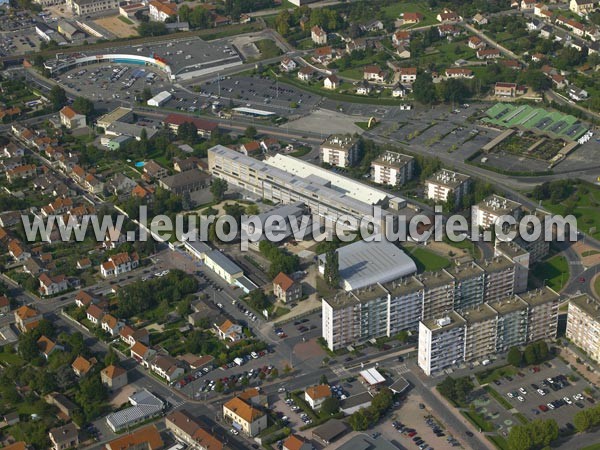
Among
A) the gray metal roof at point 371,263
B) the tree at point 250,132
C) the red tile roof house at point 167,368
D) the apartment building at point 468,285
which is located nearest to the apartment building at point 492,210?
the gray metal roof at point 371,263

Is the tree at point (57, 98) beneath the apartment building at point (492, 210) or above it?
above

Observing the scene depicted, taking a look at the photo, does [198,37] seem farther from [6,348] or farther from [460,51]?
[6,348]

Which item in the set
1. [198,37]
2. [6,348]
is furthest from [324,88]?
[6,348]

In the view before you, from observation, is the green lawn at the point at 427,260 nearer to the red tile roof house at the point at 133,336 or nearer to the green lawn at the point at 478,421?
the green lawn at the point at 478,421

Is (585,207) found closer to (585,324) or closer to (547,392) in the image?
(585,324)

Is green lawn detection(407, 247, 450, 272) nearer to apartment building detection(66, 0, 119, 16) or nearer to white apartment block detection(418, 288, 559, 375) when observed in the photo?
white apartment block detection(418, 288, 559, 375)
